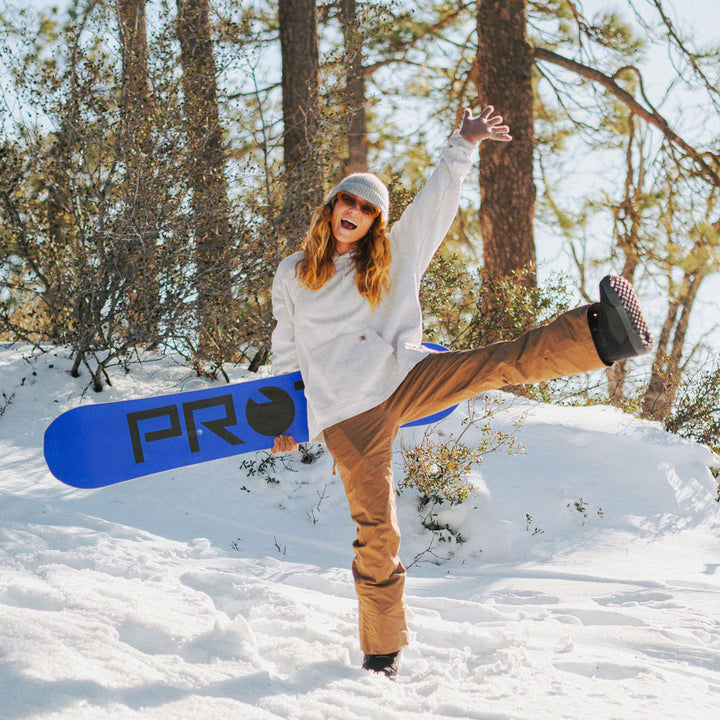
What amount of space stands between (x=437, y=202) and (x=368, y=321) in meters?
0.47

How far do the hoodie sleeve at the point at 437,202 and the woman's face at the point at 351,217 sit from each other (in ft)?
0.32

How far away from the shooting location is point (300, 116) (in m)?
6.29

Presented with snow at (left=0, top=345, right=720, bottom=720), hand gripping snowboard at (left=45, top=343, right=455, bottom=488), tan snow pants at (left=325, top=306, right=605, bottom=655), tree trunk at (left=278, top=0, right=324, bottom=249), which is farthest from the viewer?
tree trunk at (left=278, top=0, right=324, bottom=249)

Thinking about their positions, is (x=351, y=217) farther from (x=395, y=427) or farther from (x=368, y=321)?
(x=395, y=427)

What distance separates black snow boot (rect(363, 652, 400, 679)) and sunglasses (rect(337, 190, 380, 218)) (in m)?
1.42

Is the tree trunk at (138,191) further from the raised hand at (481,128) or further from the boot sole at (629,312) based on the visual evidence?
the boot sole at (629,312)

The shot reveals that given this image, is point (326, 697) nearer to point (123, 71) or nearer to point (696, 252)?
point (123, 71)

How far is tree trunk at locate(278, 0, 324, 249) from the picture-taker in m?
5.57

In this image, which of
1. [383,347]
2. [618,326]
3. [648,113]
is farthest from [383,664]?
[648,113]

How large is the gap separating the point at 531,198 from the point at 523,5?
1.96 m

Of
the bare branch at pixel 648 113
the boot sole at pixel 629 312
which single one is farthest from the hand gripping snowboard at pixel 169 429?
the bare branch at pixel 648 113

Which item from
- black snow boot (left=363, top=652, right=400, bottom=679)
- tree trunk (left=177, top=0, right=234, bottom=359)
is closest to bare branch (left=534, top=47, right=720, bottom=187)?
tree trunk (left=177, top=0, right=234, bottom=359)

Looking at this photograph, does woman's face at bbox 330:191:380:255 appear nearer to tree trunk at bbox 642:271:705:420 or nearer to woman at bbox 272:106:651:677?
woman at bbox 272:106:651:677

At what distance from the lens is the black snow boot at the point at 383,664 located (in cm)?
212
